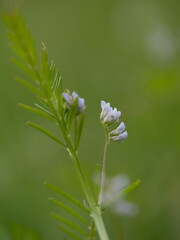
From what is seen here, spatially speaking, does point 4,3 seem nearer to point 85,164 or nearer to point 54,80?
point 54,80

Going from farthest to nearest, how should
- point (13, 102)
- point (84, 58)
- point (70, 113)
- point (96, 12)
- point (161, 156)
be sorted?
1. point (96, 12)
2. point (84, 58)
3. point (13, 102)
4. point (161, 156)
5. point (70, 113)

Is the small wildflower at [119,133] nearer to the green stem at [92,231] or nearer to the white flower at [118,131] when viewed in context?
the white flower at [118,131]

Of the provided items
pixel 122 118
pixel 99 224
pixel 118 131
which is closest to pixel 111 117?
pixel 118 131

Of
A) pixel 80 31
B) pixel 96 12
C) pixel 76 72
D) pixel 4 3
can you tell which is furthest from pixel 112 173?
pixel 96 12

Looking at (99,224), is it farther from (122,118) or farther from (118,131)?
(122,118)

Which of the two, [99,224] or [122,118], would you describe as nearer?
[99,224]

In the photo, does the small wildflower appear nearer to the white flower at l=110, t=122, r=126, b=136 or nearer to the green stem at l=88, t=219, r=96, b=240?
the white flower at l=110, t=122, r=126, b=136

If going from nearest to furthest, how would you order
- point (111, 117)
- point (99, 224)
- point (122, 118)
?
point (99, 224), point (111, 117), point (122, 118)

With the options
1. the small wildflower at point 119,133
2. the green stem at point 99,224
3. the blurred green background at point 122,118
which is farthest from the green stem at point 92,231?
the blurred green background at point 122,118
